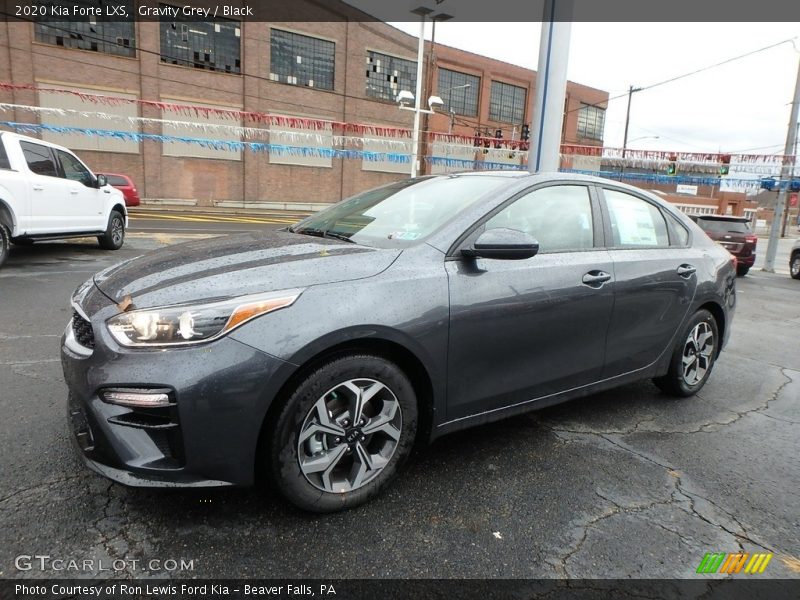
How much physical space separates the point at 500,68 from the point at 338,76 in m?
18.7

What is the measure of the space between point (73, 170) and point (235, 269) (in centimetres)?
862

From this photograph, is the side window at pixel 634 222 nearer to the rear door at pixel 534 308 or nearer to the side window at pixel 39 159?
the rear door at pixel 534 308

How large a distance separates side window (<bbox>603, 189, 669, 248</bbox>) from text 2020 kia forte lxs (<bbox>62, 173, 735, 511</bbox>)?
→ 19 millimetres

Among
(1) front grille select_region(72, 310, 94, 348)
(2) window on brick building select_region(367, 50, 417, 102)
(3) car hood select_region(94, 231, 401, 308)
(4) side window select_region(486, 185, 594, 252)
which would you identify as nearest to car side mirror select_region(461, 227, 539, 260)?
(4) side window select_region(486, 185, 594, 252)

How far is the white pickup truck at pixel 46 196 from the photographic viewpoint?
762cm

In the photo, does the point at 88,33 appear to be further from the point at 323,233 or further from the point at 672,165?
the point at 323,233

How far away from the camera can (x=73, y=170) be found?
9.16 metres

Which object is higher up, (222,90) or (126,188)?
(222,90)

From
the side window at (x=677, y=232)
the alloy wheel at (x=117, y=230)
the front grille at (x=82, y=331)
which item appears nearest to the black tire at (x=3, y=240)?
the alloy wheel at (x=117, y=230)

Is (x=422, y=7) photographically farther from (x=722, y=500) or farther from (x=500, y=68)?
(x=500, y=68)

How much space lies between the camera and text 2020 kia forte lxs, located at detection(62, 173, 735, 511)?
2.02 m

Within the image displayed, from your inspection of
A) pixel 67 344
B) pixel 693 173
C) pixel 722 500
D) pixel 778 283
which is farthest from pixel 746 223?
pixel 67 344

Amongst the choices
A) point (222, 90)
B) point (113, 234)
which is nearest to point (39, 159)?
point (113, 234)

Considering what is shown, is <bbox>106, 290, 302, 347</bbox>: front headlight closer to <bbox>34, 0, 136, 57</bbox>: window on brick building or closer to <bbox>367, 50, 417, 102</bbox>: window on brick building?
<bbox>34, 0, 136, 57</bbox>: window on brick building
